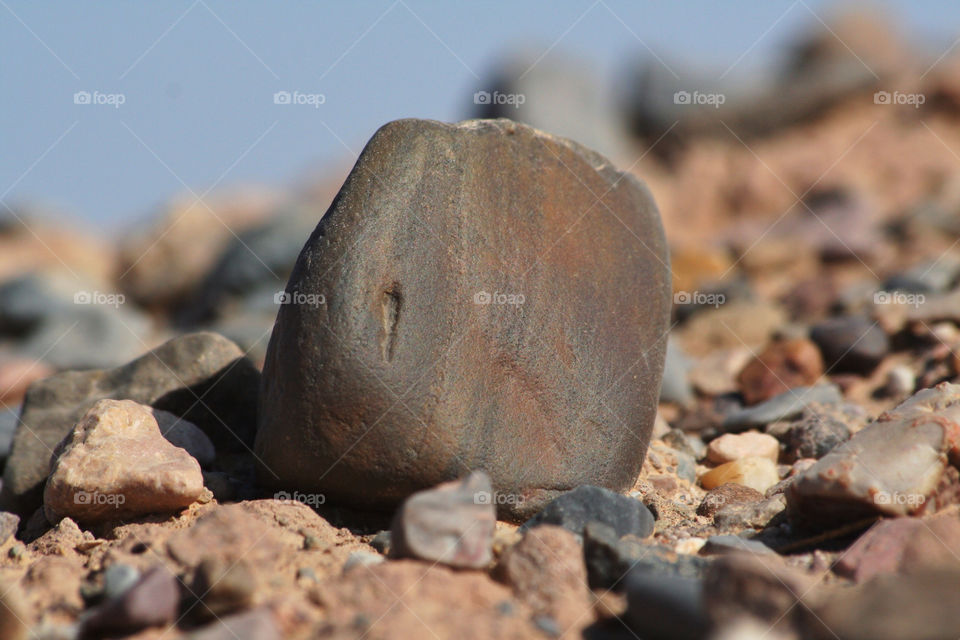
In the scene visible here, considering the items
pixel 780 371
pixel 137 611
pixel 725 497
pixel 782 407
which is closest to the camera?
pixel 137 611

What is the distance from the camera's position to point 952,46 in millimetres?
10641

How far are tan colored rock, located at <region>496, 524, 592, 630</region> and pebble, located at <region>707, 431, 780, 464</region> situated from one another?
150cm

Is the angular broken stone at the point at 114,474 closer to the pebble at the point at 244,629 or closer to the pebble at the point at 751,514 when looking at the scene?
the pebble at the point at 244,629

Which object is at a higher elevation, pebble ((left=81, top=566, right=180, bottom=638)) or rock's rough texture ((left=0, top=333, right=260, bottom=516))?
rock's rough texture ((left=0, top=333, right=260, bottom=516))

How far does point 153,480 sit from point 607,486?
5.01ft

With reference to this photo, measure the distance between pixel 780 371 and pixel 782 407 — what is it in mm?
694

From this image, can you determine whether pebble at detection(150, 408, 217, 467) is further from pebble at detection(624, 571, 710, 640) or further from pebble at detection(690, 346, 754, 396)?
pebble at detection(690, 346, 754, 396)

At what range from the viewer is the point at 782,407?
13.1 feet

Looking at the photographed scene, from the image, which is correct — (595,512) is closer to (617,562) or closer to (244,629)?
(617,562)

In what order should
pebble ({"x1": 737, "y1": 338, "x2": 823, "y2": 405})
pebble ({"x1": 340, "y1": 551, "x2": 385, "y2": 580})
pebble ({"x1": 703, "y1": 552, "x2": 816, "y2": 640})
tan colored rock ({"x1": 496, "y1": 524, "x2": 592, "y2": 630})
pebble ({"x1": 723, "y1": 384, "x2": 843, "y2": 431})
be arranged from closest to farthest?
pebble ({"x1": 703, "y1": 552, "x2": 816, "y2": 640}) → tan colored rock ({"x1": 496, "y1": 524, "x2": 592, "y2": 630}) → pebble ({"x1": 340, "y1": 551, "x2": 385, "y2": 580}) → pebble ({"x1": 723, "y1": 384, "x2": 843, "y2": 431}) → pebble ({"x1": 737, "y1": 338, "x2": 823, "y2": 405})

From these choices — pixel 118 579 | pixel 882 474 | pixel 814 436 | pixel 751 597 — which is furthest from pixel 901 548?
pixel 118 579

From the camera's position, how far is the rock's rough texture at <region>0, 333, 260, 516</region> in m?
3.58

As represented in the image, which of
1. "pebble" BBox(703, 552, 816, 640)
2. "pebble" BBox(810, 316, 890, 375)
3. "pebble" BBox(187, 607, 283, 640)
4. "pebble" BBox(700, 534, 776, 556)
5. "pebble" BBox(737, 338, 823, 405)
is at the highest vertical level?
"pebble" BBox(810, 316, 890, 375)

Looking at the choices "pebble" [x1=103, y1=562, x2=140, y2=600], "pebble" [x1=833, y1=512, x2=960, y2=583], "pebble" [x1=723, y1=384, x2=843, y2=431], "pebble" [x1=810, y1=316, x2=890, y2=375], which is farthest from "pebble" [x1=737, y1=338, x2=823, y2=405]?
"pebble" [x1=103, y1=562, x2=140, y2=600]
